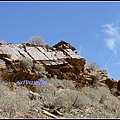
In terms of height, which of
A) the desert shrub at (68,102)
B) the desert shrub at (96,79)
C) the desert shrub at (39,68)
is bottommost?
the desert shrub at (68,102)

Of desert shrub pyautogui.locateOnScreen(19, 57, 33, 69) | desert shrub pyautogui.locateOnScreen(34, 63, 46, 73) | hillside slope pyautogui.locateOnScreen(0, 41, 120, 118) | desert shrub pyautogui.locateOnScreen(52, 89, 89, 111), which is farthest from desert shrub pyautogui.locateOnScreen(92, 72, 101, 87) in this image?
desert shrub pyautogui.locateOnScreen(52, 89, 89, 111)

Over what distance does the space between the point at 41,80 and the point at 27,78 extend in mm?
916

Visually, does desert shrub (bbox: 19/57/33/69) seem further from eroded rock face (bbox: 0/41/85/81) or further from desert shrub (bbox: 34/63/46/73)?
desert shrub (bbox: 34/63/46/73)

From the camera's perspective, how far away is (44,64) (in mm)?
19375

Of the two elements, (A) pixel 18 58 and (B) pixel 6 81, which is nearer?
(B) pixel 6 81

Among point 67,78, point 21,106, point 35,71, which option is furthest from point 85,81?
point 21,106

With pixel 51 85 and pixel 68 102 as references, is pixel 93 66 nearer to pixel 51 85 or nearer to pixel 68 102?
pixel 51 85

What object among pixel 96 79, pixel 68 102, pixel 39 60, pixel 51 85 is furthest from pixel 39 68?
pixel 68 102

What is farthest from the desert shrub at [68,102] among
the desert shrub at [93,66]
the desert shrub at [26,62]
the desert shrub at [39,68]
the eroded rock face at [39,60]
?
the desert shrub at [93,66]

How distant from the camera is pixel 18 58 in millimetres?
18453

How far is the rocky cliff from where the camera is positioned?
677 inches

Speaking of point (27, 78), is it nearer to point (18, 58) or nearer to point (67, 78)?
point (18, 58)

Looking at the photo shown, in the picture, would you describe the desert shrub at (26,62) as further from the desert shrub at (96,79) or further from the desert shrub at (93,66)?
the desert shrub at (93,66)

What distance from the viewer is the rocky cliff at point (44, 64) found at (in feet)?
56.4
